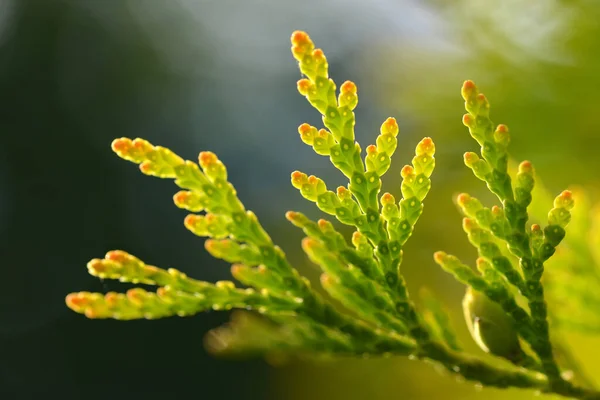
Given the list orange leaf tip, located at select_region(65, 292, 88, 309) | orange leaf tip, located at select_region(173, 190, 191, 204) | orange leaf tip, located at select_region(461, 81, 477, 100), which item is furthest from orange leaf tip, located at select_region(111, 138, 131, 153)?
orange leaf tip, located at select_region(461, 81, 477, 100)

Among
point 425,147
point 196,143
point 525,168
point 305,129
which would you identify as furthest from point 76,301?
point 196,143

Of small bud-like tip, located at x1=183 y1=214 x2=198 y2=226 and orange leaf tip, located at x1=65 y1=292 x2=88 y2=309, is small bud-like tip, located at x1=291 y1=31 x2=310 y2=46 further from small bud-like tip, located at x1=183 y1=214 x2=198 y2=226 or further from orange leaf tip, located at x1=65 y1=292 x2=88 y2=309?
orange leaf tip, located at x1=65 y1=292 x2=88 y2=309

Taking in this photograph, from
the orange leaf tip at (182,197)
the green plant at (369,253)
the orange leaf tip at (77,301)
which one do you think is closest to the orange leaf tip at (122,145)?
the green plant at (369,253)

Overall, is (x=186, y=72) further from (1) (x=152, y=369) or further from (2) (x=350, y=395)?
(2) (x=350, y=395)

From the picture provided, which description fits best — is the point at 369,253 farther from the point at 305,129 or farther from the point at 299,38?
the point at 299,38

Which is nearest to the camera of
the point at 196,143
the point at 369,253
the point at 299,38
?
the point at 299,38

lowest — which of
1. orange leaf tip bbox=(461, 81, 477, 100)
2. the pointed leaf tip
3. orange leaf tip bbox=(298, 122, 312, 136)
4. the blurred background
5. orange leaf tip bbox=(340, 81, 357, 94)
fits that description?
the pointed leaf tip
